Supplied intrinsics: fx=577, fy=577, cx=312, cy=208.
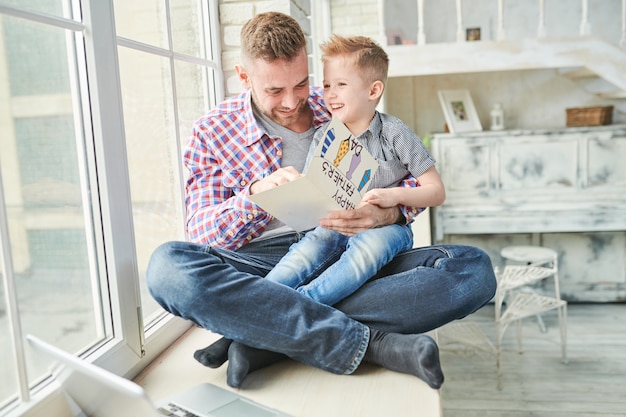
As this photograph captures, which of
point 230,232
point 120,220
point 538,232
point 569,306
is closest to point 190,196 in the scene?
point 230,232

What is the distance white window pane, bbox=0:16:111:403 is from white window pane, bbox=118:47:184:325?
0.27 meters

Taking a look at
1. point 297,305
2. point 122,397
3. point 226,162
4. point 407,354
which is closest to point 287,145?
point 226,162

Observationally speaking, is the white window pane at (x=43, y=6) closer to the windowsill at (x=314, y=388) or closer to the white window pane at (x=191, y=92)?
the white window pane at (x=191, y=92)

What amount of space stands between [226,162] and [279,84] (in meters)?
0.25

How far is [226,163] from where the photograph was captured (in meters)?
1.51

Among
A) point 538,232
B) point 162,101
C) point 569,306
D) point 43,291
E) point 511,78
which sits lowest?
point 569,306

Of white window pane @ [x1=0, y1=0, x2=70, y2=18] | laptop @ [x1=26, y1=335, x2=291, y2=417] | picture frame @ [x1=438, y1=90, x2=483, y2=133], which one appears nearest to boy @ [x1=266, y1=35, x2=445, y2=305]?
laptop @ [x1=26, y1=335, x2=291, y2=417]

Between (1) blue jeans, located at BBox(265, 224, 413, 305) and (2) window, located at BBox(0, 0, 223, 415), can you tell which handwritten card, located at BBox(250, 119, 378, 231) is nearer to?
(1) blue jeans, located at BBox(265, 224, 413, 305)

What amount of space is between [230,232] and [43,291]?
0.48m

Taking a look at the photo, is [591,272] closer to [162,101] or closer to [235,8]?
[235,8]

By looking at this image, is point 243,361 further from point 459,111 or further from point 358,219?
point 459,111

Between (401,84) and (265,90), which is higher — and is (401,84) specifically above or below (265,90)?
above

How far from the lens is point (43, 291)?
41.0 inches

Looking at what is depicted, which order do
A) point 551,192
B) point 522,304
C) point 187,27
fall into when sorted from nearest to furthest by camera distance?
point 187,27 < point 522,304 < point 551,192
